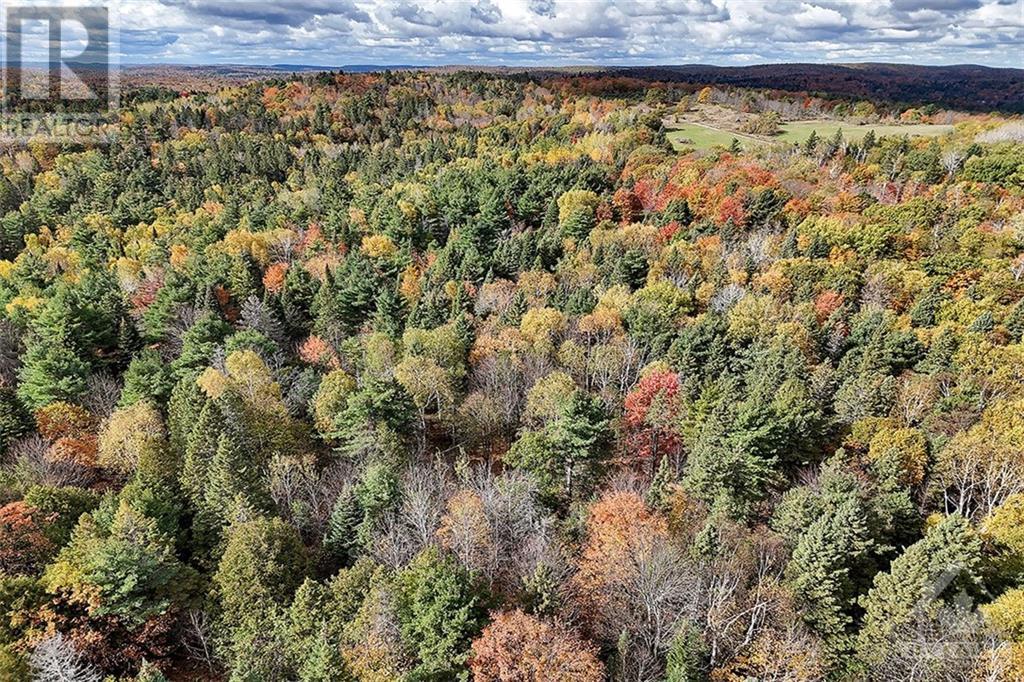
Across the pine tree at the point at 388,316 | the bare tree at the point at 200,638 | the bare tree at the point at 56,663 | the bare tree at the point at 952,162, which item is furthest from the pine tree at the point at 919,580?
the bare tree at the point at 952,162

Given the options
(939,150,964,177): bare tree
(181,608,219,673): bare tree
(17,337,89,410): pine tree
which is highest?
(939,150,964,177): bare tree

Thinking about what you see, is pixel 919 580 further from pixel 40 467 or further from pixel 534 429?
pixel 40 467

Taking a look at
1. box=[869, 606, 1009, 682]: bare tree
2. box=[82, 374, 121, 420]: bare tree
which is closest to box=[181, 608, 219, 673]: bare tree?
box=[82, 374, 121, 420]: bare tree

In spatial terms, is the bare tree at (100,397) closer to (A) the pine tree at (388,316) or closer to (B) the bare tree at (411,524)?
(A) the pine tree at (388,316)

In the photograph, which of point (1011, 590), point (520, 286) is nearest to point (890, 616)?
point (1011, 590)

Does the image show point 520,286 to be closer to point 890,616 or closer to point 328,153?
point 890,616

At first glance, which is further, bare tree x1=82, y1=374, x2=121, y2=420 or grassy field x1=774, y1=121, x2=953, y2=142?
grassy field x1=774, y1=121, x2=953, y2=142

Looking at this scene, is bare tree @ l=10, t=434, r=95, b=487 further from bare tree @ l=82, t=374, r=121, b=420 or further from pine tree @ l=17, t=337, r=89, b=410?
bare tree @ l=82, t=374, r=121, b=420

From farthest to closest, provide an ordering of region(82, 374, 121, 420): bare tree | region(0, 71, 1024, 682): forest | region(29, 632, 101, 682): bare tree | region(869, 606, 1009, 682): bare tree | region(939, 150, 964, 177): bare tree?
region(939, 150, 964, 177): bare tree, region(82, 374, 121, 420): bare tree, region(0, 71, 1024, 682): forest, region(869, 606, 1009, 682): bare tree, region(29, 632, 101, 682): bare tree
